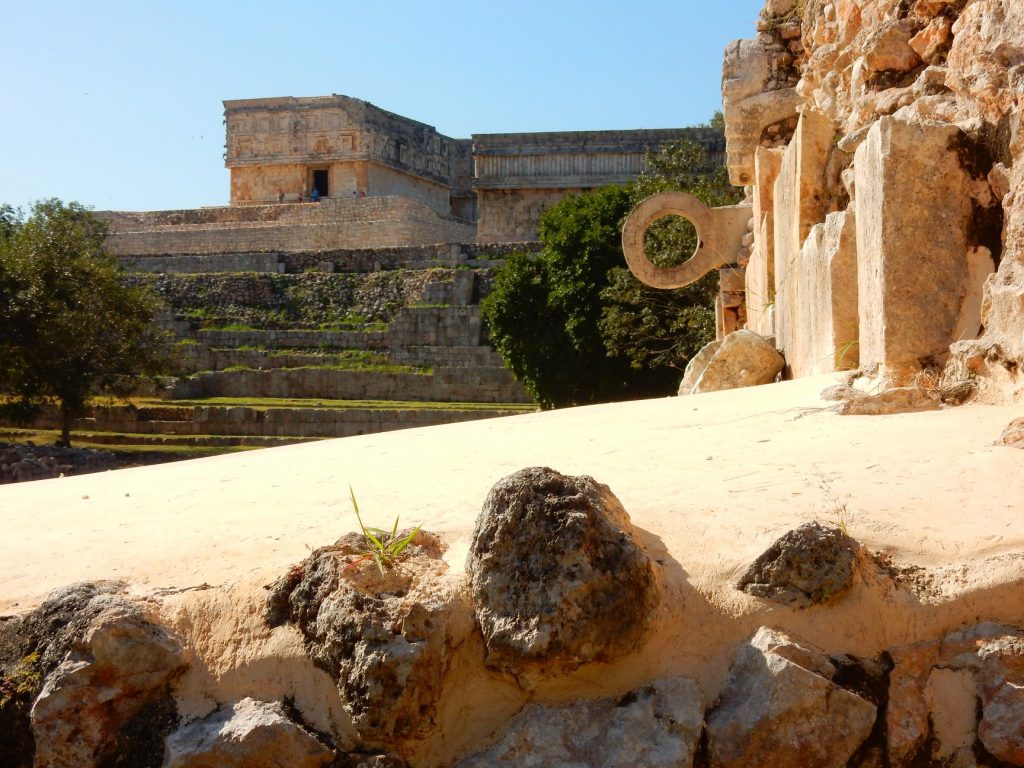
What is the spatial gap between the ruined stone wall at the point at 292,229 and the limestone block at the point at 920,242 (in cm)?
3061

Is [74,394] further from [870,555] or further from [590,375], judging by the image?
[870,555]

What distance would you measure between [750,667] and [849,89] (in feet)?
16.3

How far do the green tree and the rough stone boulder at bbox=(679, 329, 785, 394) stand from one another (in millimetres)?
15807

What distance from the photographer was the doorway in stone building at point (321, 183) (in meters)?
A: 38.0

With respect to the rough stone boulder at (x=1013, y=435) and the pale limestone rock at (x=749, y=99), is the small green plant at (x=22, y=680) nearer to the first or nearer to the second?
the rough stone boulder at (x=1013, y=435)

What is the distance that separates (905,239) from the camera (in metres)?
4.54

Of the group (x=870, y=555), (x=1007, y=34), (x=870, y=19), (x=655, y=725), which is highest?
(x=870, y=19)

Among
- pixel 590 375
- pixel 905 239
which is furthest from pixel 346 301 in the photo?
pixel 905 239

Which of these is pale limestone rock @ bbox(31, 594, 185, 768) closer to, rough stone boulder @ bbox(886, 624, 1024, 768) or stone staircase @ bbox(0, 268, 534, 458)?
rough stone boulder @ bbox(886, 624, 1024, 768)

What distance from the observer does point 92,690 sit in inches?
110

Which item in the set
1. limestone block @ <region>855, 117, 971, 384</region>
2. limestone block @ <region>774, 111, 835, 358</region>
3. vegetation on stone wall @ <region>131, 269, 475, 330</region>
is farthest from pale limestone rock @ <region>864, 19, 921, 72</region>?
vegetation on stone wall @ <region>131, 269, 475, 330</region>

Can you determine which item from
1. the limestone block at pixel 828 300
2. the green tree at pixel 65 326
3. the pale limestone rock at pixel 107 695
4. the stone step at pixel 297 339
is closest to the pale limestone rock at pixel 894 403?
the limestone block at pixel 828 300

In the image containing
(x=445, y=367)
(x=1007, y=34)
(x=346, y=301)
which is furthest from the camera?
(x=346, y=301)

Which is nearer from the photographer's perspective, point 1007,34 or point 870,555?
point 870,555
